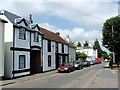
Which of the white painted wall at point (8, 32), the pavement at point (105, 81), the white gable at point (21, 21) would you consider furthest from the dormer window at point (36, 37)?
the pavement at point (105, 81)

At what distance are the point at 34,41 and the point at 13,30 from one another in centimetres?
665

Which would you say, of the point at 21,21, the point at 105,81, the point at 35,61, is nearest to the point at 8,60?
the point at 21,21

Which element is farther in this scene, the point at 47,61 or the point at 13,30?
the point at 47,61

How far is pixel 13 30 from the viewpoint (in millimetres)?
27000

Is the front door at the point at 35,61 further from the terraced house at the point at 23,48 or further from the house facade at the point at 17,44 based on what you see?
the house facade at the point at 17,44

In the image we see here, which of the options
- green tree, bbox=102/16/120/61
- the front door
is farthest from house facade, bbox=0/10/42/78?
green tree, bbox=102/16/120/61

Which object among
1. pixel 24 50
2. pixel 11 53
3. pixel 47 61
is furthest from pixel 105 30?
pixel 11 53

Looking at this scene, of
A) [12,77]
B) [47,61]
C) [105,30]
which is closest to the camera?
[12,77]

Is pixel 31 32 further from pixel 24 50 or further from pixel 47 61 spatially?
pixel 47 61

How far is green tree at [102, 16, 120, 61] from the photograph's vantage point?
156 ft

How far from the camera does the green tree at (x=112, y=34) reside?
47406 mm

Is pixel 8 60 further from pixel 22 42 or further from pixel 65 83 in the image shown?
pixel 65 83

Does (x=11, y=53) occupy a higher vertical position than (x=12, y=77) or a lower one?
higher

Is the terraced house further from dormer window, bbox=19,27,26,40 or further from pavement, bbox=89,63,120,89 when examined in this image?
pavement, bbox=89,63,120,89
